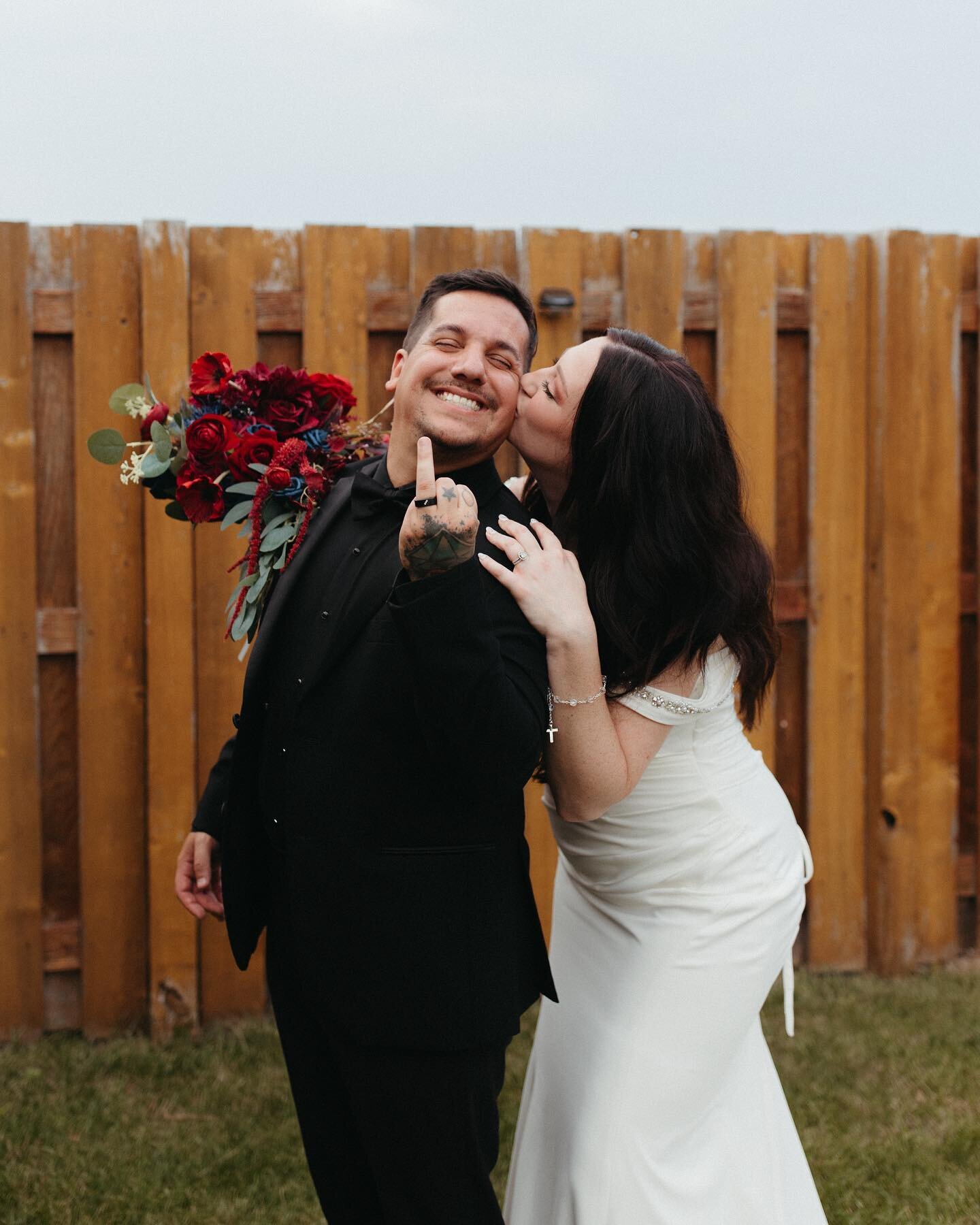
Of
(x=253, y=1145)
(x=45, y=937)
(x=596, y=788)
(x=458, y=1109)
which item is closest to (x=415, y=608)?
(x=596, y=788)

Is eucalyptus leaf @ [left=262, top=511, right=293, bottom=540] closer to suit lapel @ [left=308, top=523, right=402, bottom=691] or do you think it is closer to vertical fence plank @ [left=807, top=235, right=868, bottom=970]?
suit lapel @ [left=308, top=523, right=402, bottom=691]

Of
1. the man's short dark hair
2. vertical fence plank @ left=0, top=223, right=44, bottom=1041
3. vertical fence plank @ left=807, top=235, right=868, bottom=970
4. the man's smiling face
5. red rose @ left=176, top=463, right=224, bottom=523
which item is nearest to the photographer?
the man's smiling face

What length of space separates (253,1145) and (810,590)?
8.63ft

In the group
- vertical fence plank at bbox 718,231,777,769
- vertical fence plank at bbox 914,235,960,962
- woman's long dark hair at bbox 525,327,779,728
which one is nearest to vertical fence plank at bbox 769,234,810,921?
vertical fence plank at bbox 718,231,777,769

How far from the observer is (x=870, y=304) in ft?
14.1

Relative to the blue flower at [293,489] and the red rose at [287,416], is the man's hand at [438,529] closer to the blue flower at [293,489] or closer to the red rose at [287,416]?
the blue flower at [293,489]

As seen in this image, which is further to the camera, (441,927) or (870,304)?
(870,304)

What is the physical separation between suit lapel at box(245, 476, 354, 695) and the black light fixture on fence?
1.80 metres

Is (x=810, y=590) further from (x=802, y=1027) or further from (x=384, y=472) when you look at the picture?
(x=384, y=472)

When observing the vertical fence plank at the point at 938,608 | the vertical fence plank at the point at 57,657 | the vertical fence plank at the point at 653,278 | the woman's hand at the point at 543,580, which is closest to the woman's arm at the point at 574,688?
the woman's hand at the point at 543,580

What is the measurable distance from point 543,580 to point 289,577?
562 millimetres

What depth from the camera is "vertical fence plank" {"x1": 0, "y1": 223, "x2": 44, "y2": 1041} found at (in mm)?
3793

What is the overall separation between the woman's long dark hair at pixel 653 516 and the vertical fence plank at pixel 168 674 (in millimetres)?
1955

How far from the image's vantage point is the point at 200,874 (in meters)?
2.56
